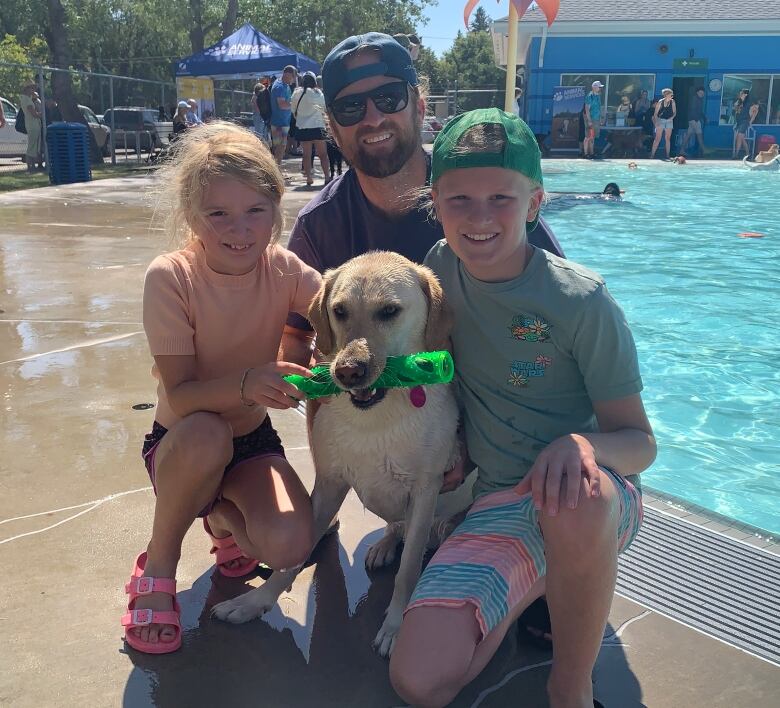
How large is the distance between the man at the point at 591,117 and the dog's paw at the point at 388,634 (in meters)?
27.5

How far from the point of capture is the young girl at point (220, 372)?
2.64 meters

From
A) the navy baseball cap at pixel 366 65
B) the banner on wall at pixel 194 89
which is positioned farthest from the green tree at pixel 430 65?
the navy baseball cap at pixel 366 65

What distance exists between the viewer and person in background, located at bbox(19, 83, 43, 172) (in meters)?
17.6

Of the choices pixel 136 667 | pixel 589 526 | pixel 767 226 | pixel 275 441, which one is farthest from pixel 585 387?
Answer: pixel 767 226

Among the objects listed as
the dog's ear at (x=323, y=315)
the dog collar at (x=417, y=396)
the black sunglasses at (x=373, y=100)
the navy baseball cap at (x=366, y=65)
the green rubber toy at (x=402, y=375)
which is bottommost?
the dog collar at (x=417, y=396)

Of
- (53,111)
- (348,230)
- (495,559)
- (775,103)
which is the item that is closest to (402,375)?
(495,559)

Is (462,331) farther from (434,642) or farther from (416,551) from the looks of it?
(434,642)

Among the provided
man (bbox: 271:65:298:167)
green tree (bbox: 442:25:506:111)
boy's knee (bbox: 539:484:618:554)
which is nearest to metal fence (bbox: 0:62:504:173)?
man (bbox: 271:65:298:167)

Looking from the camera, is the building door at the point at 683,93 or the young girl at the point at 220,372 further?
the building door at the point at 683,93

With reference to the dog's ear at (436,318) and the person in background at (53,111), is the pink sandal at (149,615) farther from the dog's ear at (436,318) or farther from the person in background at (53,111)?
the person in background at (53,111)

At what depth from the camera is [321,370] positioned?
103 inches

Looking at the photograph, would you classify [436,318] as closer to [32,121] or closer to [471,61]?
[32,121]

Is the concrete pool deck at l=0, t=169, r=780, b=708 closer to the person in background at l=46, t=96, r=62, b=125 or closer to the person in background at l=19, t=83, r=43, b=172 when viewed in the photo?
the person in background at l=19, t=83, r=43, b=172

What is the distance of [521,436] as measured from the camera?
2.59 meters
